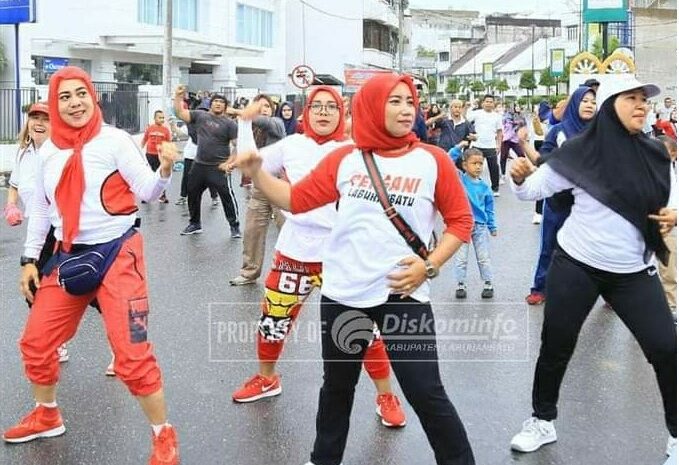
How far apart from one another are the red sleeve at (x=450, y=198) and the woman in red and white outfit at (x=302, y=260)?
1.23 metres

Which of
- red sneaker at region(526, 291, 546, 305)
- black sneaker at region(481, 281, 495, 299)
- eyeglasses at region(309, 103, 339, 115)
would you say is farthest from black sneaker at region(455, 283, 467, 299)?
eyeglasses at region(309, 103, 339, 115)

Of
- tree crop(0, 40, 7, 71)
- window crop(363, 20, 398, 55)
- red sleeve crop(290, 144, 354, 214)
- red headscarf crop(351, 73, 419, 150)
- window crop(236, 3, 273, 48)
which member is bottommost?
red sleeve crop(290, 144, 354, 214)

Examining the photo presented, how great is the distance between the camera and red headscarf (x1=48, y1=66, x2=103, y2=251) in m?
4.16

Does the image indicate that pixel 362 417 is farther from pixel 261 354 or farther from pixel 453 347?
pixel 453 347

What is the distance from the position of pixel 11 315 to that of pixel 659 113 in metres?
23.9

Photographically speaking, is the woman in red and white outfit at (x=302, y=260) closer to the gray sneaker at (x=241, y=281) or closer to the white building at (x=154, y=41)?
the gray sneaker at (x=241, y=281)

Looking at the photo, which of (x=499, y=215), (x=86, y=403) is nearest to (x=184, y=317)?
(x=86, y=403)

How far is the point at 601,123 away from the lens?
4129 mm

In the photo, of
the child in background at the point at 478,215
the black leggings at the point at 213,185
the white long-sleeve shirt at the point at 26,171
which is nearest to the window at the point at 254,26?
the black leggings at the point at 213,185

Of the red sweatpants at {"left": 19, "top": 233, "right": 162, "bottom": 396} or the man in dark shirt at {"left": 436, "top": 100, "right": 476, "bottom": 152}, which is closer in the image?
the red sweatpants at {"left": 19, "top": 233, "right": 162, "bottom": 396}

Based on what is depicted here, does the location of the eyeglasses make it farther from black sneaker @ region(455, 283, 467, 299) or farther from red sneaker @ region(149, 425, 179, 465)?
black sneaker @ region(455, 283, 467, 299)

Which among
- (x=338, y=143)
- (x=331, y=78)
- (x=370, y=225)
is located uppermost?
(x=331, y=78)

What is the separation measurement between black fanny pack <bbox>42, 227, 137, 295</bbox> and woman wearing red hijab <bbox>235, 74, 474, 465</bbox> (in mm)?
941

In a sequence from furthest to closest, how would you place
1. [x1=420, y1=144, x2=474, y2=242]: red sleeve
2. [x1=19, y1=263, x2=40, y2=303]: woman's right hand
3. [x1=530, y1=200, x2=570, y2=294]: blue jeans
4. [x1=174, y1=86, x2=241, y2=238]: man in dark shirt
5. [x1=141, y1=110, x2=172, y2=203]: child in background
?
1. [x1=141, y1=110, x2=172, y2=203]: child in background
2. [x1=174, y1=86, x2=241, y2=238]: man in dark shirt
3. [x1=530, y1=200, x2=570, y2=294]: blue jeans
4. [x1=19, y1=263, x2=40, y2=303]: woman's right hand
5. [x1=420, y1=144, x2=474, y2=242]: red sleeve
